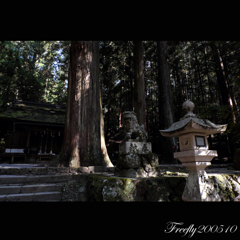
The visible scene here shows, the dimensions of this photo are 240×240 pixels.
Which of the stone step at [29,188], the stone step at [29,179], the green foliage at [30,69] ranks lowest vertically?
Answer: the stone step at [29,188]

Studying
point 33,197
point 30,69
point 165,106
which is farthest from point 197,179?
Answer: point 30,69

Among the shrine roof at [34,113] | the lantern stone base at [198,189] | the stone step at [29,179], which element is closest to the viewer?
the lantern stone base at [198,189]

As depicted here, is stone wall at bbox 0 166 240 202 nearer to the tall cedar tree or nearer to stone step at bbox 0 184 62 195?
stone step at bbox 0 184 62 195

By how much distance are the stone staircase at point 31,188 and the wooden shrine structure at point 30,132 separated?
292 inches

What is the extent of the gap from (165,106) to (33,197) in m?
8.41

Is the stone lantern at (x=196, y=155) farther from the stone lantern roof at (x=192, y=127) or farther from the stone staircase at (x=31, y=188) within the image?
the stone staircase at (x=31, y=188)

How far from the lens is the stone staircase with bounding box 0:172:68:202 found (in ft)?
10.8

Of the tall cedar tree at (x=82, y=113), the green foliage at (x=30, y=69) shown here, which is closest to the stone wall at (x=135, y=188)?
the tall cedar tree at (x=82, y=113)

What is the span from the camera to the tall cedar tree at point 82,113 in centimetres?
534

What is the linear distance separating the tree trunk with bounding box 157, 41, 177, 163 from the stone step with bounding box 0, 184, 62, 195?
7.04m

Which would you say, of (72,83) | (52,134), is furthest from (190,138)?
(52,134)
